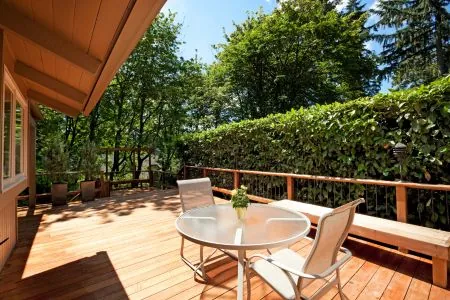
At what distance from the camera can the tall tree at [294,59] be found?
36.2 ft

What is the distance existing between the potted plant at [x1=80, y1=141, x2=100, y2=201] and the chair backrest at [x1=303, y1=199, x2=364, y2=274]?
694 centimetres

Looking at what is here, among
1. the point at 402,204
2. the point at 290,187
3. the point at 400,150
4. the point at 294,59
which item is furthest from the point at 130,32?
the point at 294,59

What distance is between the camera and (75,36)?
7.73ft

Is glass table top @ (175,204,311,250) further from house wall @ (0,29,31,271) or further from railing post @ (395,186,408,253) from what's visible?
house wall @ (0,29,31,271)

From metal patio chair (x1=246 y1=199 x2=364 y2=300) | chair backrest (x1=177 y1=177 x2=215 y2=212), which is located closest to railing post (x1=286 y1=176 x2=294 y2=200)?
chair backrest (x1=177 y1=177 x2=215 y2=212)

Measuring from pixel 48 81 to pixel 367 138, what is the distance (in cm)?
489

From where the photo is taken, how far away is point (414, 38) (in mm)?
13062

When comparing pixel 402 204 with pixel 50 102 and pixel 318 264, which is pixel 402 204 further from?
pixel 50 102

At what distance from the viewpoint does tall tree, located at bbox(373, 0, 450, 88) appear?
39.0ft

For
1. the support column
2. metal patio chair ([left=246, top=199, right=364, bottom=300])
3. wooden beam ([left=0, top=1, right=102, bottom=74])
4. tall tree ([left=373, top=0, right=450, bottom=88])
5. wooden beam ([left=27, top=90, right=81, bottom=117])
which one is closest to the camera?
metal patio chair ([left=246, top=199, right=364, bottom=300])

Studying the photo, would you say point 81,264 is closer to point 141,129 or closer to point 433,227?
point 433,227

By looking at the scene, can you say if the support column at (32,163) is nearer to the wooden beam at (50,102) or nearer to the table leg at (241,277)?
the wooden beam at (50,102)

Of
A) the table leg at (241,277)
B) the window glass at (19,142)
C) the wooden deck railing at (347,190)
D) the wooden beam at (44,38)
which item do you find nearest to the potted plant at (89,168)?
the window glass at (19,142)

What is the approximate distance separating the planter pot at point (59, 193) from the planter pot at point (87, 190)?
470mm
